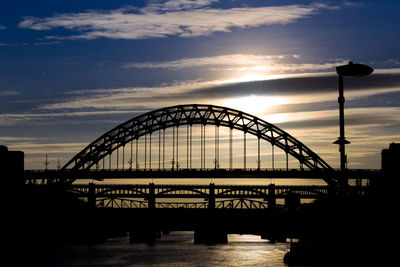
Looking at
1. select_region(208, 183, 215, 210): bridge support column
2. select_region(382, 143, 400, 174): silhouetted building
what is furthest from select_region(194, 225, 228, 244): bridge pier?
select_region(382, 143, 400, 174): silhouetted building

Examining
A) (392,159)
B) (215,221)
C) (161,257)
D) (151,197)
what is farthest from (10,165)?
(392,159)

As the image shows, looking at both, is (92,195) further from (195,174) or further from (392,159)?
(392,159)

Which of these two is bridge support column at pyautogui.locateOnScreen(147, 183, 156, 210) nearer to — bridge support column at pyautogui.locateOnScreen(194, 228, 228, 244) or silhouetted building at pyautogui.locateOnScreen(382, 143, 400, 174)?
bridge support column at pyautogui.locateOnScreen(194, 228, 228, 244)

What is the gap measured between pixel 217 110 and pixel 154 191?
24036 millimetres

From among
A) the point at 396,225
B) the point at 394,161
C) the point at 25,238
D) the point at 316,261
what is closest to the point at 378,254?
the point at 396,225

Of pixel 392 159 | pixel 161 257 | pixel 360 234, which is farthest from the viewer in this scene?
pixel 161 257

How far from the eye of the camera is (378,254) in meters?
46.3

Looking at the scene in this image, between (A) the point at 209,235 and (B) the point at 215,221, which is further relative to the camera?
(A) the point at 209,235

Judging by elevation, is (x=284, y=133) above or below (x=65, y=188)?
above

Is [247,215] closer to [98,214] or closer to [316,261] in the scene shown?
[98,214]

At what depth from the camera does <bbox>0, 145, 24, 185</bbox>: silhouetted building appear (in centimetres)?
7825

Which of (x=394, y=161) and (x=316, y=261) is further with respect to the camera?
(x=394, y=161)

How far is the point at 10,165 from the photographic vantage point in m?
79.4

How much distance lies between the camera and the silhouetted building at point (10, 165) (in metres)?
78.2
